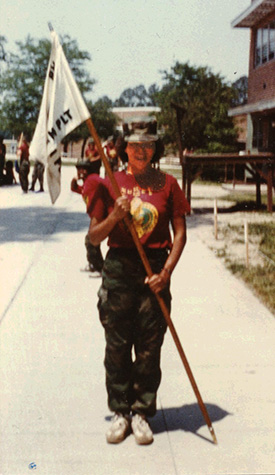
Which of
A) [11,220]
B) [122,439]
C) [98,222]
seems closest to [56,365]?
[122,439]

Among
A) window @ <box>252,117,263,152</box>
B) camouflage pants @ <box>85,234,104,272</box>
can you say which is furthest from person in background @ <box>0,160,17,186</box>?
camouflage pants @ <box>85,234,104,272</box>

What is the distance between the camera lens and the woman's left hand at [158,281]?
140 inches

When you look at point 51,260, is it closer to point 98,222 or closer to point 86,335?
point 86,335

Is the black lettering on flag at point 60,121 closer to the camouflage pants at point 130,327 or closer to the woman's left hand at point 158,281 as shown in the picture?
the camouflage pants at point 130,327

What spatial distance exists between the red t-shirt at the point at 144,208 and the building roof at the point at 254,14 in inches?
884

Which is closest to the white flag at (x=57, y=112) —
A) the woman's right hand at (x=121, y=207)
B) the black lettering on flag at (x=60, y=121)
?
the black lettering on flag at (x=60, y=121)

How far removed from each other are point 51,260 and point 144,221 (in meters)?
5.88

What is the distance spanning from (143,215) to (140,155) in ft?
1.22

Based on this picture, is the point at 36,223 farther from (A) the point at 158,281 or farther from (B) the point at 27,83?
(B) the point at 27,83

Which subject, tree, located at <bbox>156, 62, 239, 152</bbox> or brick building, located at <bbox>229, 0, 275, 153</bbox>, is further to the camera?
tree, located at <bbox>156, 62, 239, 152</bbox>

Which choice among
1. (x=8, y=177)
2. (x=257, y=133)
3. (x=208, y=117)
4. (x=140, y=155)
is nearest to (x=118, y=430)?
(x=140, y=155)

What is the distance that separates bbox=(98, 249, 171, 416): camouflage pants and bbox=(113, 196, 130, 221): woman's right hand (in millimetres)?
308

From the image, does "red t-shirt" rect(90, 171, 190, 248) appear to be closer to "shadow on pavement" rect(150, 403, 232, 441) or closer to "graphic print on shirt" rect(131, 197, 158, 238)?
"graphic print on shirt" rect(131, 197, 158, 238)

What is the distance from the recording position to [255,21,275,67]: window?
2541cm
